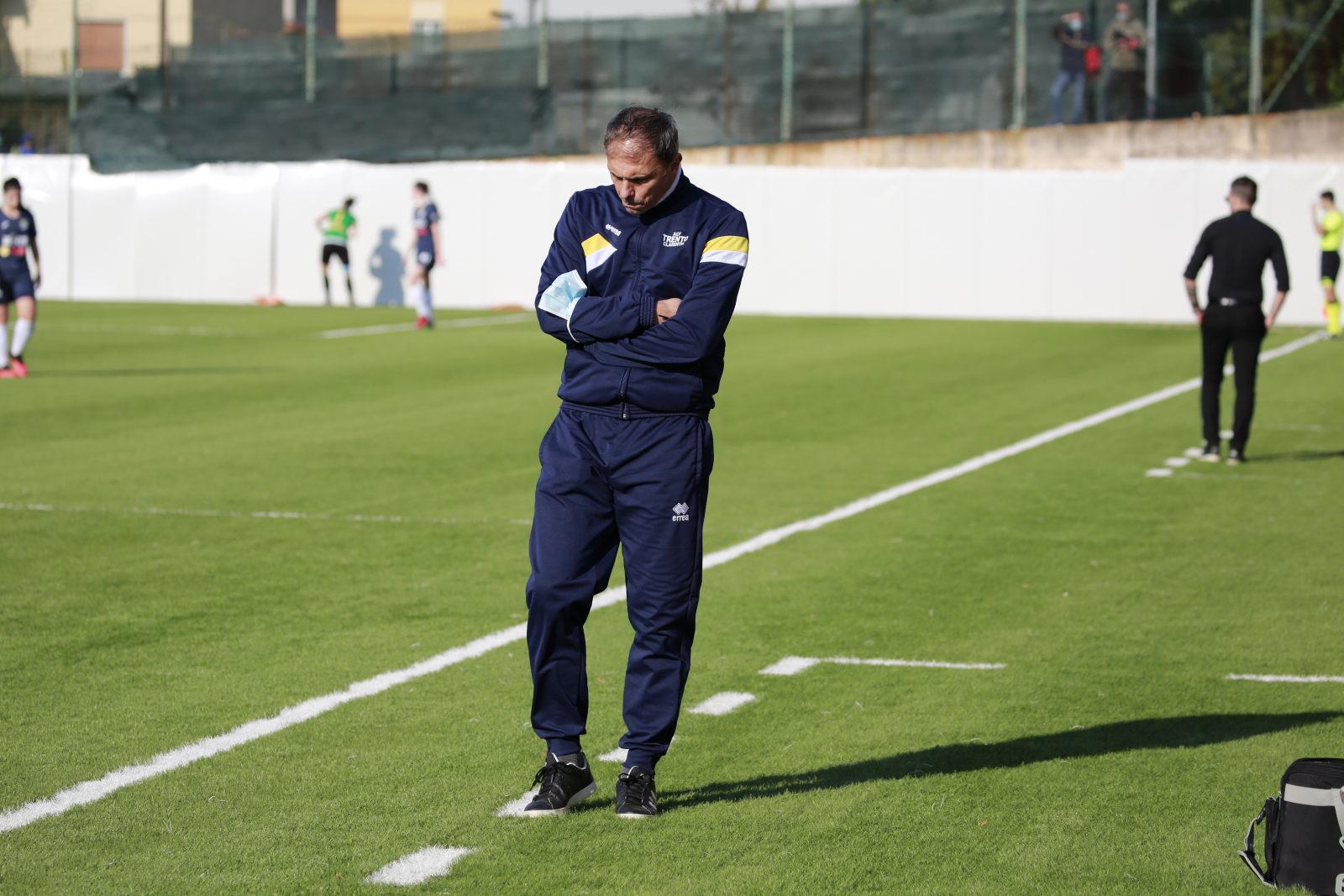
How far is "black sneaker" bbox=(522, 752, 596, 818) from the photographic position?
543 centimetres

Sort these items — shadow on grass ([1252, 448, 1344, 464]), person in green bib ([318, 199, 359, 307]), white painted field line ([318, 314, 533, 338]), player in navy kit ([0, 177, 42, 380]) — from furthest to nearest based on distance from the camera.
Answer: person in green bib ([318, 199, 359, 307]) < white painted field line ([318, 314, 533, 338]) < player in navy kit ([0, 177, 42, 380]) < shadow on grass ([1252, 448, 1344, 464])

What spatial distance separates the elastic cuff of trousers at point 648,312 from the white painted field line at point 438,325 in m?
22.5

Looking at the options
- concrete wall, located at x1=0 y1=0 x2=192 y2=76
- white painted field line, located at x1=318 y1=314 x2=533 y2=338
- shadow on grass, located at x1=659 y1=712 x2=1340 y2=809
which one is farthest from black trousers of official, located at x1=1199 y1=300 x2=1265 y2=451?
concrete wall, located at x1=0 y1=0 x2=192 y2=76

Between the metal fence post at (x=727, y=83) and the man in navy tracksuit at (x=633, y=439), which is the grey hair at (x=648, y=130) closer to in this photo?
the man in navy tracksuit at (x=633, y=439)

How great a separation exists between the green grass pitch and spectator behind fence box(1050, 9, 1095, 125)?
62.5 ft

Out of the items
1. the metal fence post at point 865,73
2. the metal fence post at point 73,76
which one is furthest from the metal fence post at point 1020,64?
the metal fence post at point 73,76

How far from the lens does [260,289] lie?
38125mm

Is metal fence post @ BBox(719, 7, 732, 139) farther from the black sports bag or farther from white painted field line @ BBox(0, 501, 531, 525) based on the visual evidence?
the black sports bag

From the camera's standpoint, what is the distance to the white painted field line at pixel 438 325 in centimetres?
2811

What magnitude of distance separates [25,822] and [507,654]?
2620 millimetres

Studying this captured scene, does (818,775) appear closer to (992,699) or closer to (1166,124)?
(992,699)

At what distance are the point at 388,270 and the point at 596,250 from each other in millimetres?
32521

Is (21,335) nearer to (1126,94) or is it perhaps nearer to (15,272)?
(15,272)

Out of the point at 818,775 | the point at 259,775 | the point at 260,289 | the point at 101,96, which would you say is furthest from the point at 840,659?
the point at 101,96
